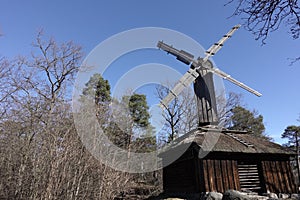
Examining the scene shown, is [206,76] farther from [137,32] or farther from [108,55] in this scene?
[108,55]

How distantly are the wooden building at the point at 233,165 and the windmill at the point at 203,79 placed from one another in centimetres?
156

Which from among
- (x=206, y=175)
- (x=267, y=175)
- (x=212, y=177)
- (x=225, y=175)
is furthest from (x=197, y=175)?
(x=267, y=175)

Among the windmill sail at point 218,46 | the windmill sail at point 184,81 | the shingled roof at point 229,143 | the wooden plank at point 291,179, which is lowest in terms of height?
the wooden plank at point 291,179

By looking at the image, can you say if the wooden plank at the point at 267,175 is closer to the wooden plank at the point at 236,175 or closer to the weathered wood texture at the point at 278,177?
the weathered wood texture at the point at 278,177

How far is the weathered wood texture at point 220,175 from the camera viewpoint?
392 inches

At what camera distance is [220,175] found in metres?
10.3

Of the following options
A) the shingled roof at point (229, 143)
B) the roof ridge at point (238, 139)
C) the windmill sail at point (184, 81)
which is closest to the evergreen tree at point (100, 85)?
the windmill sail at point (184, 81)

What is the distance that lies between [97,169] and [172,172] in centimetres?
807

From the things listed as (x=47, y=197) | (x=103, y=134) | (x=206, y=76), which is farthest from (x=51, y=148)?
(x=206, y=76)

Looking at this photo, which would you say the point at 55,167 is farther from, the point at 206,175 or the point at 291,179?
the point at 291,179

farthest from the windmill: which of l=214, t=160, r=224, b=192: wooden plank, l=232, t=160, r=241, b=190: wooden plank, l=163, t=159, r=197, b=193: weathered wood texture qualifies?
l=214, t=160, r=224, b=192: wooden plank

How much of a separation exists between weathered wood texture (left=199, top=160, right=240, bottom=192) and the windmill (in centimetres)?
306

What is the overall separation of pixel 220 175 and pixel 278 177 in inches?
118

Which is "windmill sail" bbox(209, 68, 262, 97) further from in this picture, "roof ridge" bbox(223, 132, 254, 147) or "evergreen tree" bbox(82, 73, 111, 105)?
"evergreen tree" bbox(82, 73, 111, 105)
